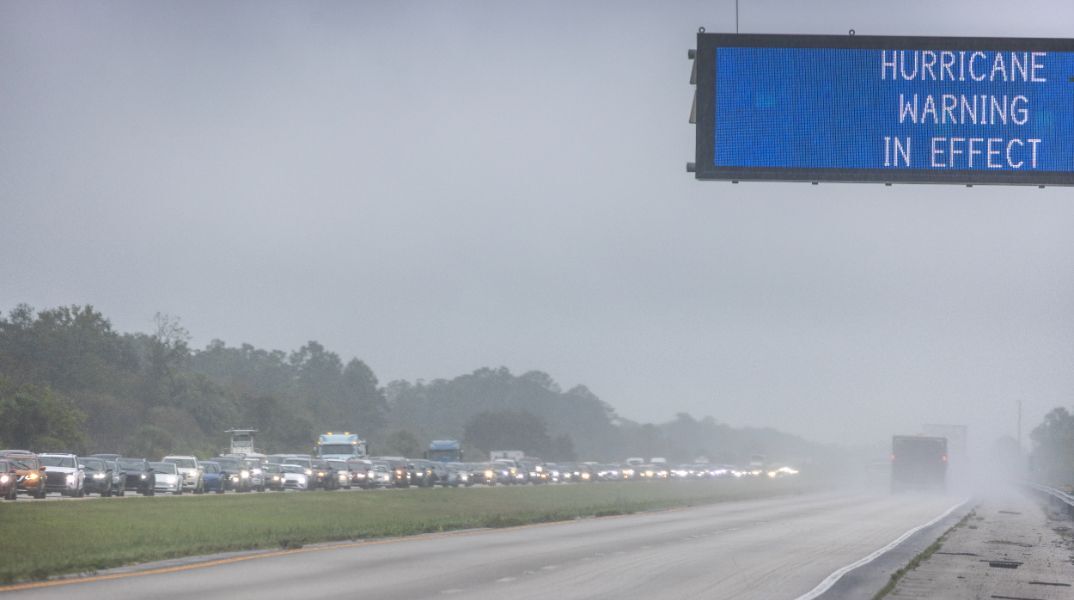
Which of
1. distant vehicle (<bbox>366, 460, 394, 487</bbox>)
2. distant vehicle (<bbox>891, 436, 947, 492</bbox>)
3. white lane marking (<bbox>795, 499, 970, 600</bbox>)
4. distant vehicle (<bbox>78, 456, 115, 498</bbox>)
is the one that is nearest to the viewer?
white lane marking (<bbox>795, 499, 970, 600</bbox>)

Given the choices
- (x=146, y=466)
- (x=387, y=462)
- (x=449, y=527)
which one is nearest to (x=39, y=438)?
(x=387, y=462)

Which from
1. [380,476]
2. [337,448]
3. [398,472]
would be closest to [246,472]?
[380,476]

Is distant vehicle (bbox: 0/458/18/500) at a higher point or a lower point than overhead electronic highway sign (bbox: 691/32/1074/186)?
lower

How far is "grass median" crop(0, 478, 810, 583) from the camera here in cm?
2495

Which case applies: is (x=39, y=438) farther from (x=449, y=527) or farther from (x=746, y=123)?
(x=746, y=123)

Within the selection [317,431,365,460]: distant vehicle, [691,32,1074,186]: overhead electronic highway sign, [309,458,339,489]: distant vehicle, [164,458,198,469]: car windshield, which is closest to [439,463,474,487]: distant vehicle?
[317,431,365,460]: distant vehicle

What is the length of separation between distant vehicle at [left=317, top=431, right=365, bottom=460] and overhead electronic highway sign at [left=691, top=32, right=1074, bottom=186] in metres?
64.5

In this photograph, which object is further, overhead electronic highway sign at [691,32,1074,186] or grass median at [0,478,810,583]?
grass median at [0,478,810,583]

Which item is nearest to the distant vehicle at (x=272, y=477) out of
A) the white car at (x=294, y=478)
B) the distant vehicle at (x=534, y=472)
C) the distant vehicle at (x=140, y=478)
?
the white car at (x=294, y=478)

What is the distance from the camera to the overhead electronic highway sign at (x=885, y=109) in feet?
61.2

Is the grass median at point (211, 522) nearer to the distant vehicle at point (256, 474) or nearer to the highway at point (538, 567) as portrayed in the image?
the highway at point (538, 567)

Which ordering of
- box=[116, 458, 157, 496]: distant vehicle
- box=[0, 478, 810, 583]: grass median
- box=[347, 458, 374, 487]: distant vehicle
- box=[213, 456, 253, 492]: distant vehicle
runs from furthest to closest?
box=[347, 458, 374, 487]: distant vehicle < box=[213, 456, 253, 492]: distant vehicle < box=[116, 458, 157, 496]: distant vehicle < box=[0, 478, 810, 583]: grass median

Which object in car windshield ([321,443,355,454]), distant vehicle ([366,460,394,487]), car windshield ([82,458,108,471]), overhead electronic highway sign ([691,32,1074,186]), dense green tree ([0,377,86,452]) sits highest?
overhead electronic highway sign ([691,32,1074,186])

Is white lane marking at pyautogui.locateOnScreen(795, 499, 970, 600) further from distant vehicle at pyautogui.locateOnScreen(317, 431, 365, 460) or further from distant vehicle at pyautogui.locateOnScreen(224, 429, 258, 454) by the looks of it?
distant vehicle at pyautogui.locateOnScreen(224, 429, 258, 454)
